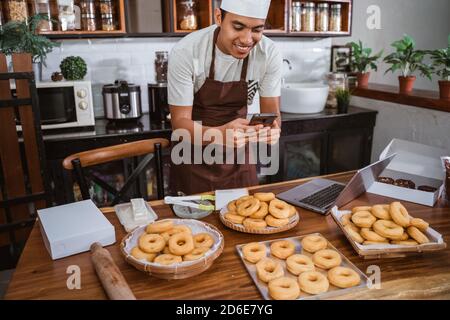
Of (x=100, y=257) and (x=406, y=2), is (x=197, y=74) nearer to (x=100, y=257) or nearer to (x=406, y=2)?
(x=100, y=257)

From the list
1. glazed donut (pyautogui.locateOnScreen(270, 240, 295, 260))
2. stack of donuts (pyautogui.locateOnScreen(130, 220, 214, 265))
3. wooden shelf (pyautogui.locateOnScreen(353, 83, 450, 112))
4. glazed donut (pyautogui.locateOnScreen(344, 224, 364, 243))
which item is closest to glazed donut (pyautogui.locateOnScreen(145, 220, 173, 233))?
stack of donuts (pyautogui.locateOnScreen(130, 220, 214, 265))

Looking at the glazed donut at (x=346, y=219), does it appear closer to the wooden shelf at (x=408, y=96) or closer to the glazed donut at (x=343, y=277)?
the glazed donut at (x=343, y=277)

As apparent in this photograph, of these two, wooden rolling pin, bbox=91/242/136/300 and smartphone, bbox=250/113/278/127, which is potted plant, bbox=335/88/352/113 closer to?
smartphone, bbox=250/113/278/127

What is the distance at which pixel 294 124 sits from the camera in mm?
3248

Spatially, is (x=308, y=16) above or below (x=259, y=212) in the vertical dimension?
above

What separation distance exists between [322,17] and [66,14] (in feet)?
7.11

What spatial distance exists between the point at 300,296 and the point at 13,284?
770 millimetres

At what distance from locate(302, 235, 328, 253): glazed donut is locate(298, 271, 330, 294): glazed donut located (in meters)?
0.13

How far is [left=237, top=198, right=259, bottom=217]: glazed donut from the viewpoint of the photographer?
1338mm

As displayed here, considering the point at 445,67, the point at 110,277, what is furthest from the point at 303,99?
the point at 110,277

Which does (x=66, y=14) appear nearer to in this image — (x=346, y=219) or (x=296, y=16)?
(x=296, y=16)

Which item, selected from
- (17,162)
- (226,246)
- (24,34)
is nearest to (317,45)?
(24,34)

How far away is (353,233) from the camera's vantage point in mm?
1225

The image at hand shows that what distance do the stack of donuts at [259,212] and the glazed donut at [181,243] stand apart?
231mm
